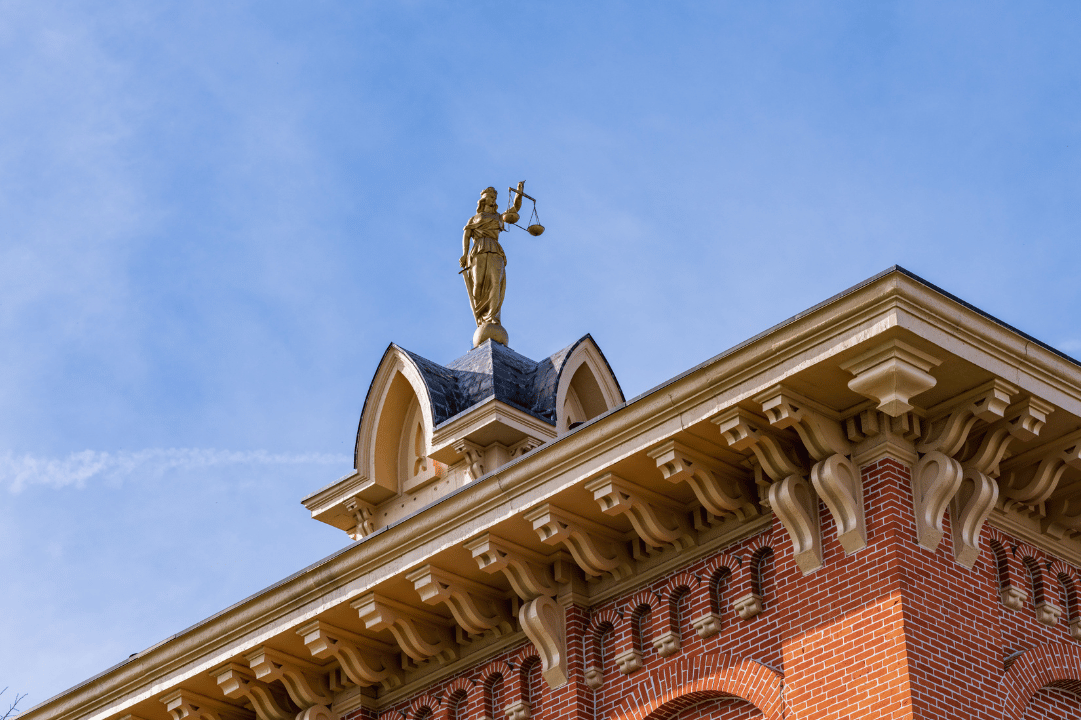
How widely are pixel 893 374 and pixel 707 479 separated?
189 centimetres

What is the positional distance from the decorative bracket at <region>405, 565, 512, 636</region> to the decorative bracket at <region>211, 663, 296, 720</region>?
7.63 feet

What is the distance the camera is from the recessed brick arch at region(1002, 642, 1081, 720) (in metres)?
12.9

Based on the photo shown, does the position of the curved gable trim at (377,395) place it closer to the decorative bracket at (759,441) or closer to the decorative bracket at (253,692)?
the decorative bracket at (253,692)

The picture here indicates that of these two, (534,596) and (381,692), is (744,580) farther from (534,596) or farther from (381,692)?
(381,692)

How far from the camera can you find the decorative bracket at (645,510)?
13977mm

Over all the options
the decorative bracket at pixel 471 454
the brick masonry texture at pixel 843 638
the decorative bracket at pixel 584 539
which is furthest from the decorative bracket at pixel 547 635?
the decorative bracket at pixel 471 454

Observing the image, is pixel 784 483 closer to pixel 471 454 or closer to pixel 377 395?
pixel 471 454

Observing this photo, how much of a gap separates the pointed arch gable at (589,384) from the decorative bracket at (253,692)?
5325 mm

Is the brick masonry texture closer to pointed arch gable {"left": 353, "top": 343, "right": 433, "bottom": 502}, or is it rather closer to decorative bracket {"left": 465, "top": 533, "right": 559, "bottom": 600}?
decorative bracket {"left": 465, "top": 533, "right": 559, "bottom": 600}

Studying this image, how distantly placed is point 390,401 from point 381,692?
15.5 feet

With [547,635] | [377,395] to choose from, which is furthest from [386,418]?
[547,635]

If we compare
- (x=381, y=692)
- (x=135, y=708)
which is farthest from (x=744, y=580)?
(x=135, y=708)

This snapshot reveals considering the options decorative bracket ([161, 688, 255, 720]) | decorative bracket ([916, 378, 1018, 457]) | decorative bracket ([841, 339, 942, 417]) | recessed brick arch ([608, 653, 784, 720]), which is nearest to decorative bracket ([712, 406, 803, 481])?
decorative bracket ([841, 339, 942, 417])

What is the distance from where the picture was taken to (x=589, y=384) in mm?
20766
